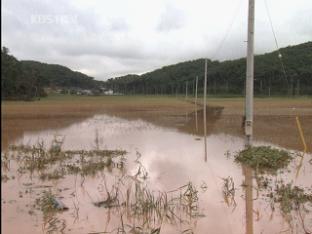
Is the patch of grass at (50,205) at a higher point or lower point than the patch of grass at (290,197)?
higher

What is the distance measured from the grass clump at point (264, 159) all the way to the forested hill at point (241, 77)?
4942 cm

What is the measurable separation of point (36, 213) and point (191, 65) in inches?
4541

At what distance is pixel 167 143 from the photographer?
51.5 ft

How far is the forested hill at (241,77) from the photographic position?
82.6 meters

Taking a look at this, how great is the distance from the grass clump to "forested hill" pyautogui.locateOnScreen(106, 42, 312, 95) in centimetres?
4942

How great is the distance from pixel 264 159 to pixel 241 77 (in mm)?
85676

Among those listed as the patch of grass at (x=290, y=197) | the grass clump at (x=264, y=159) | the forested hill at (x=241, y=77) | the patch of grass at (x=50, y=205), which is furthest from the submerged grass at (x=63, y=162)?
the forested hill at (x=241, y=77)

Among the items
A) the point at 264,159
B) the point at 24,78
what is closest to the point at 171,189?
the point at 264,159

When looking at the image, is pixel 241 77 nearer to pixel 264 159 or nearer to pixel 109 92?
pixel 109 92

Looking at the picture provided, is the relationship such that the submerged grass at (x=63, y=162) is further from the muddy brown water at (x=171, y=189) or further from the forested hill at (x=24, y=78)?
the forested hill at (x=24, y=78)

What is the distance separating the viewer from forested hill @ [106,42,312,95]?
82.6m

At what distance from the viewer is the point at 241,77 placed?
309ft

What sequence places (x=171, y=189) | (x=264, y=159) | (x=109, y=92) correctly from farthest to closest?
(x=109, y=92) → (x=264, y=159) → (x=171, y=189)

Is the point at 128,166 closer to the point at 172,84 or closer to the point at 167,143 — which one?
the point at 167,143
